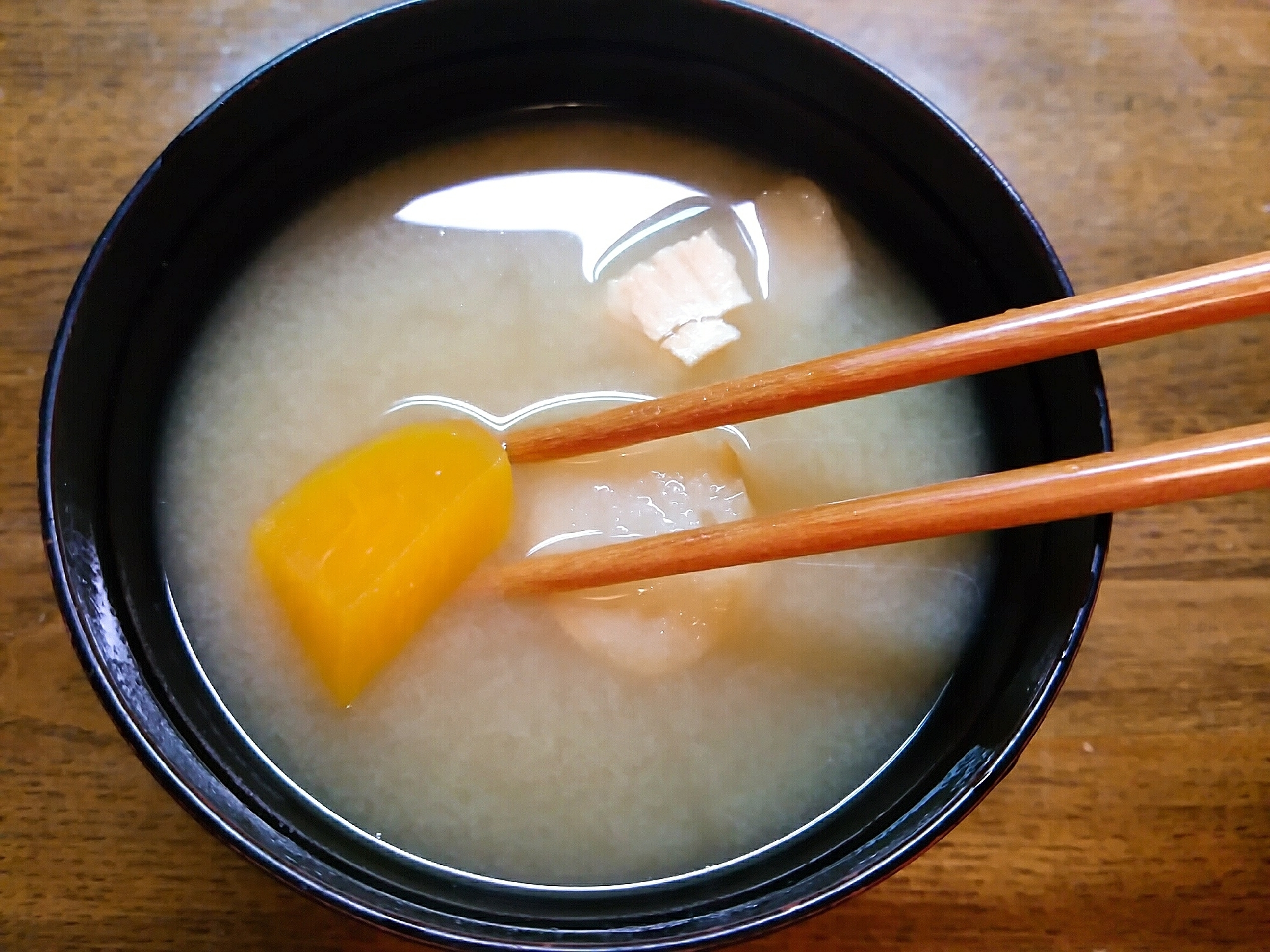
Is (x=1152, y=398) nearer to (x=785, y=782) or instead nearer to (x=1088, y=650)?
(x=1088, y=650)

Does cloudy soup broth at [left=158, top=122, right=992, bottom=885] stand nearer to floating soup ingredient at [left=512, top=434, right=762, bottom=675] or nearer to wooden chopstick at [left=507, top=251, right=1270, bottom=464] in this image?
floating soup ingredient at [left=512, top=434, right=762, bottom=675]

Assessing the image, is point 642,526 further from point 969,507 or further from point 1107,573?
point 1107,573

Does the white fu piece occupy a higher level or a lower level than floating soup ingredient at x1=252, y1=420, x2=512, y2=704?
higher

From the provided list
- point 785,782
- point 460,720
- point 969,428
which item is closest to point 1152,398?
point 969,428

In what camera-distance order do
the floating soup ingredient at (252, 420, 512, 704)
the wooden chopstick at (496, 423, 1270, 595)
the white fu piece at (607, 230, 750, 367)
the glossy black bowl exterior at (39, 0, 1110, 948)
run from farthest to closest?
the white fu piece at (607, 230, 750, 367) → the floating soup ingredient at (252, 420, 512, 704) → the glossy black bowl exterior at (39, 0, 1110, 948) → the wooden chopstick at (496, 423, 1270, 595)

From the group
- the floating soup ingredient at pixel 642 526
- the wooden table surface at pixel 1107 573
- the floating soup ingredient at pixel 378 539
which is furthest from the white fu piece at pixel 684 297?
the wooden table surface at pixel 1107 573

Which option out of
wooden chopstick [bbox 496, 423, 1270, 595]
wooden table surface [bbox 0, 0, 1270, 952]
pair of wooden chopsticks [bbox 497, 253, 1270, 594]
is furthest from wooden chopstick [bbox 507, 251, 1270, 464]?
wooden table surface [bbox 0, 0, 1270, 952]
